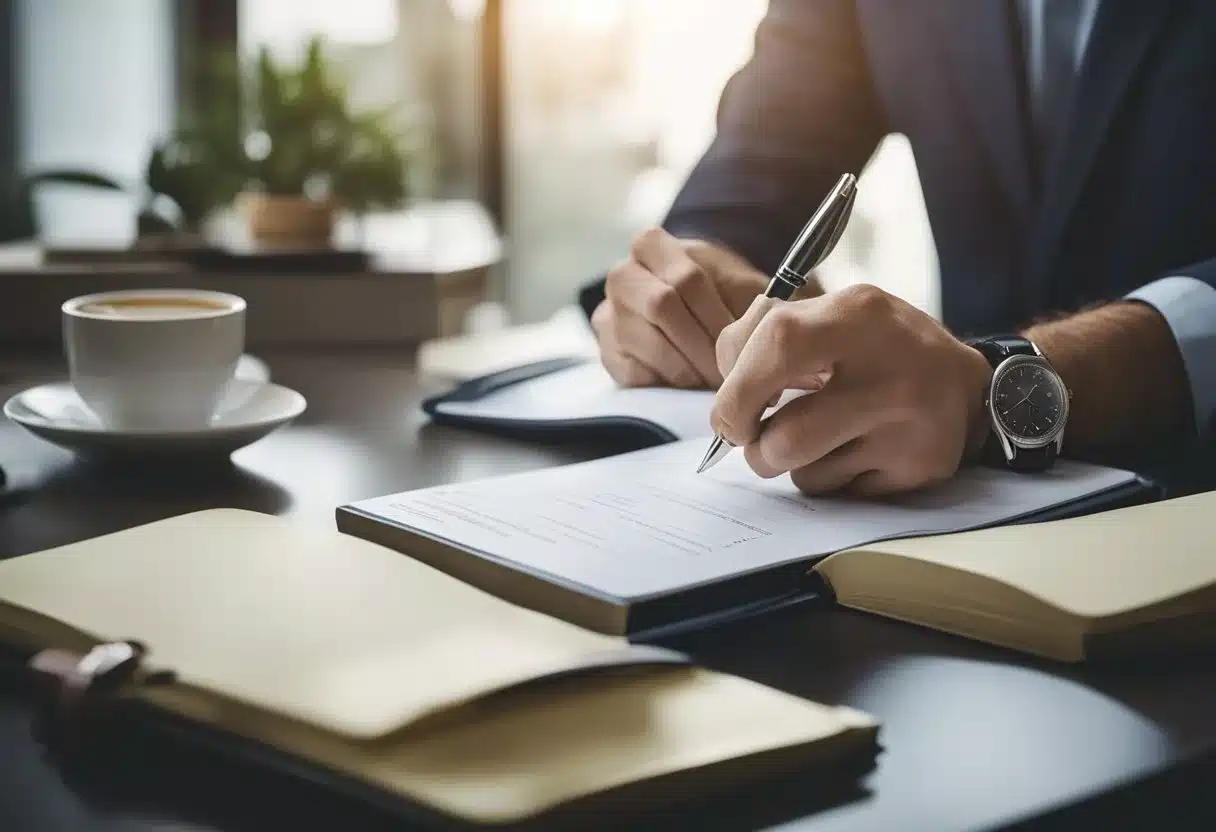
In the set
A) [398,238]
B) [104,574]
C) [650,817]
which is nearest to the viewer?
[650,817]

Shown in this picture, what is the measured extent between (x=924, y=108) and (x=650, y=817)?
3.68 ft

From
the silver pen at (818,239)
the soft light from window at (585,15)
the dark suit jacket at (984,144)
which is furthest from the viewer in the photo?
the soft light from window at (585,15)

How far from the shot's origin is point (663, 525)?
2.13ft

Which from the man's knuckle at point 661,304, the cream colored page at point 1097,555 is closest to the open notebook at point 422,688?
the cream colored page at point 1097,555

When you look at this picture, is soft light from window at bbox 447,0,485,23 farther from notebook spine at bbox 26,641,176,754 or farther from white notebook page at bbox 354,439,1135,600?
notebook spine at bbox 26,641,176,754

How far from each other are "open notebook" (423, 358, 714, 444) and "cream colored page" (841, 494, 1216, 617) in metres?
0.29

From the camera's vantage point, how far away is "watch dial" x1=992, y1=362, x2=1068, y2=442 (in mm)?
788

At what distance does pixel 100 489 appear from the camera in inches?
32.4

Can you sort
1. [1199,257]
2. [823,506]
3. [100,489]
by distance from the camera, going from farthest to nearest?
1. [1199,257]
2. [100,489]
3. [823,506]

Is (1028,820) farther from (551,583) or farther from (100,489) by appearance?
(100,489)

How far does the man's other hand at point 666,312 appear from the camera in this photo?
1.01 m

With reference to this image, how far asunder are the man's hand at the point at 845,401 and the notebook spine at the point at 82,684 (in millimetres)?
359

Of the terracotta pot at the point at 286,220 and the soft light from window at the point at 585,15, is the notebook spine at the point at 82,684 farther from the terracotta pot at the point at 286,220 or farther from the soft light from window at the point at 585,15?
the soft light from window at the point at 585,15

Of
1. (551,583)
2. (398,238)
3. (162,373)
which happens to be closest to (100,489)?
(162,373)
